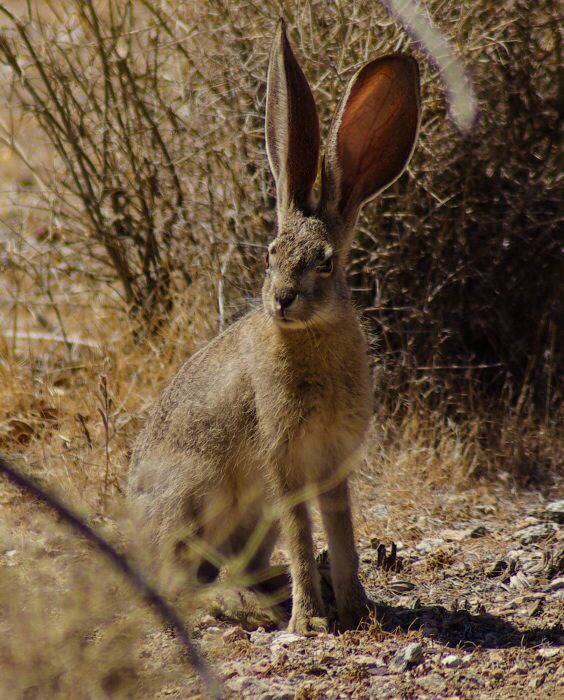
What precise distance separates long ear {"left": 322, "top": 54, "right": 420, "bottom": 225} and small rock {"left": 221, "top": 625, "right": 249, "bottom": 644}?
5.26 ft

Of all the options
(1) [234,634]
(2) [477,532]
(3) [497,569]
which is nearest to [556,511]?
(2) [477,532]

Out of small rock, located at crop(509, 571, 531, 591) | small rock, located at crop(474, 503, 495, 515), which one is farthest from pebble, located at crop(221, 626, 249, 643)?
small rock, located at crop(474, 503, 495, 515)

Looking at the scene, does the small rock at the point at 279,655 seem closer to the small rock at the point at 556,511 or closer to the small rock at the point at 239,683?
the small rock at the point at 239,683

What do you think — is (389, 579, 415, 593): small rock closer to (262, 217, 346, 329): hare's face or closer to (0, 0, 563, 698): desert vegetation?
(0, 0, 563, 698): desert vegetation

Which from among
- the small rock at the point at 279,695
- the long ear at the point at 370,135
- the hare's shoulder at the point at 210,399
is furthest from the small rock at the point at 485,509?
the small rock at the point at 279,695

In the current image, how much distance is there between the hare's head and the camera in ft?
12.0

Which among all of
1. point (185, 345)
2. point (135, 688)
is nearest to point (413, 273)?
point (185, 345)

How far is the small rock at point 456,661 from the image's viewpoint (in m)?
3.51

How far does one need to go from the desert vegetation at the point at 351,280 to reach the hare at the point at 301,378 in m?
0.29

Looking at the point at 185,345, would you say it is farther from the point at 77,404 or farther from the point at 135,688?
the point at 135,688

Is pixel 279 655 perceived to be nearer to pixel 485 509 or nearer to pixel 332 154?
pixel 485 509

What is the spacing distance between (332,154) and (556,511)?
2.09 metres

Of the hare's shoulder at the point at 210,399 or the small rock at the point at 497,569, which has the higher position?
the hare's shoulder at the point at 210,399

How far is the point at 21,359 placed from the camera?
19.6 ft
